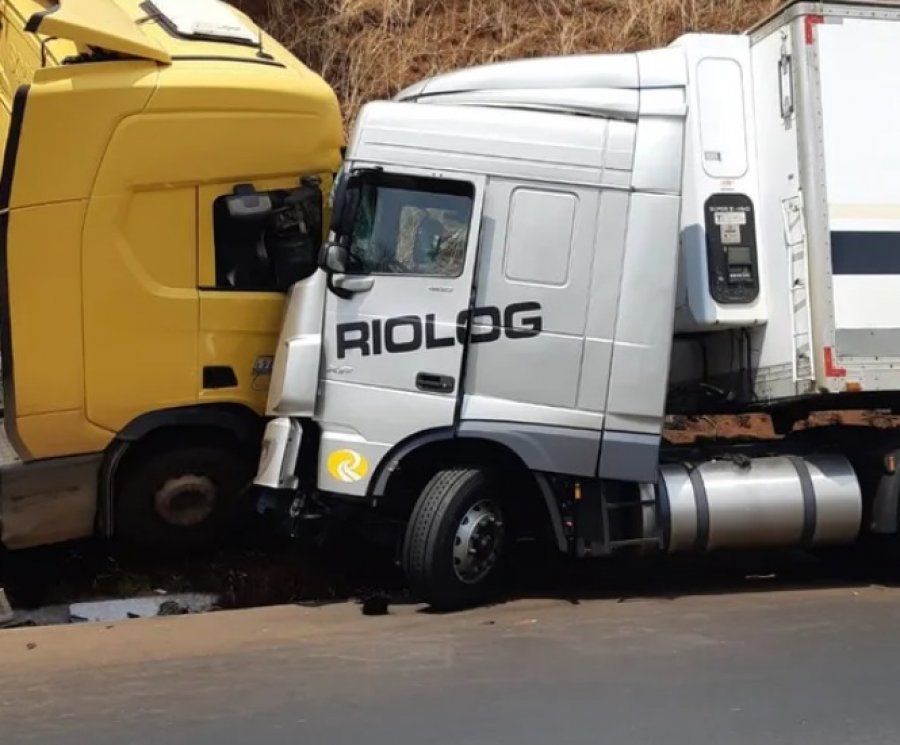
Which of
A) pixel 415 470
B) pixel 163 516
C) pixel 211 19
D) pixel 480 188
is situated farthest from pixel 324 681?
pixel 211 19

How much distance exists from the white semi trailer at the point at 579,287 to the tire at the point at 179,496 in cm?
71

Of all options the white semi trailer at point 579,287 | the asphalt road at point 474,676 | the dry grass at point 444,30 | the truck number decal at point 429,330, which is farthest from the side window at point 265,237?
the dry grass at point 444,30

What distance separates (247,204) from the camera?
6.94m

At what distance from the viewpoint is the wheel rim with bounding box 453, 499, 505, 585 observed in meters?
6.56

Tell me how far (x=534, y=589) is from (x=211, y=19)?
4478mm

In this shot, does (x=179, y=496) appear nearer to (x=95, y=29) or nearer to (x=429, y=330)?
(x=429, y=330)

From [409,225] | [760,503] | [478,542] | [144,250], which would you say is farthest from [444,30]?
[478,542]

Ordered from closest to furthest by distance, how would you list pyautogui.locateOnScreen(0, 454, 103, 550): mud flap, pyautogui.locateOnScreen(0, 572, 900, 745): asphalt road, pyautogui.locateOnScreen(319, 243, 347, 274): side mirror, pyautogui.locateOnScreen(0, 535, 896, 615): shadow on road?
pyautogui.locateOnScreen(0, 572, 900, 745): asphalt road
pyautogui.locateOnScreen(319, 243, 347, 274): side mirror
pyautogui.locateOnScreen(0, 454, 103, 550): mud flap
pyautogui.locateOnScreen(0, 535, 896, 615): shadow on road

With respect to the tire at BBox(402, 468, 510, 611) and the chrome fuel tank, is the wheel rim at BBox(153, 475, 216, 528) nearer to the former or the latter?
the tire at BBox(402, 468, 510, 611)

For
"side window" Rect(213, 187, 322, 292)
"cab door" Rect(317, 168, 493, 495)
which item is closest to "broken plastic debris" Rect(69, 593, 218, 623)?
"cab door" Rect(317, 168, 493, 495)

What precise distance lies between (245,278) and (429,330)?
139 centimetres

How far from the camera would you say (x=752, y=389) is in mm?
7285

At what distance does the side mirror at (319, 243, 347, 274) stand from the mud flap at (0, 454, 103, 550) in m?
1.94

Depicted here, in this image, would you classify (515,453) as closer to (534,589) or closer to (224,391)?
(534,589)
